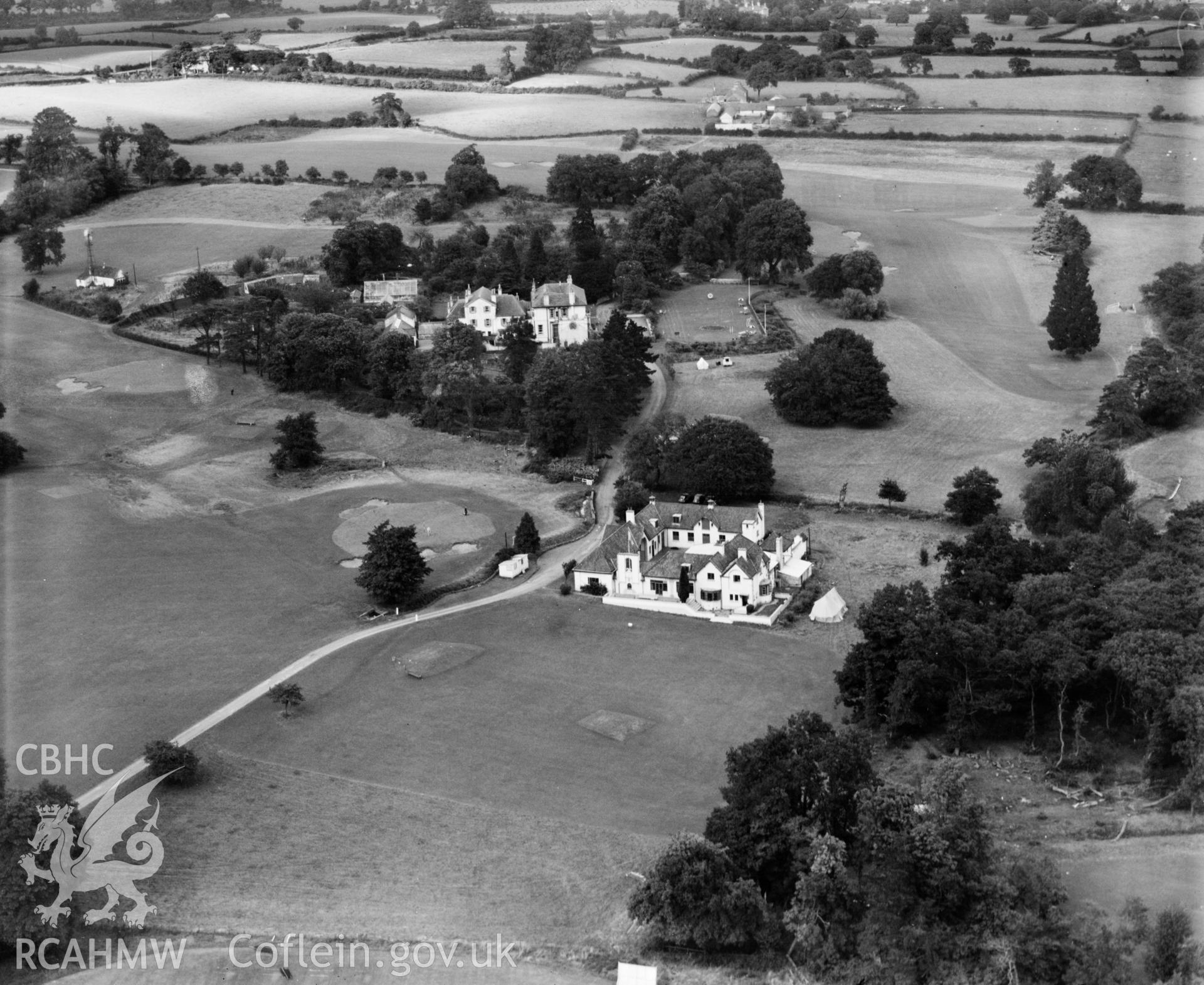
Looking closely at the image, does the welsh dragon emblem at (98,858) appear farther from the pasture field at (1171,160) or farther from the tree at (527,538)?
the pasture field at (1171,160)

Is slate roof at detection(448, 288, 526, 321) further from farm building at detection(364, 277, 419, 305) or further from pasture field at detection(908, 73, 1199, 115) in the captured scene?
pasture field at detection(908, 73, 1199, 115)

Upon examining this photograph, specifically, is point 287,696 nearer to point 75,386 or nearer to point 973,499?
point 973,499

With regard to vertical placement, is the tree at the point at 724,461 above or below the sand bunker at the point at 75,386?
above

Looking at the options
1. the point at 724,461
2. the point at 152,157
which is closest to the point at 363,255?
the point at 152,157

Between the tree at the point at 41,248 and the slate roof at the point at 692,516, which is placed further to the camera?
the tree at the point at 41,248

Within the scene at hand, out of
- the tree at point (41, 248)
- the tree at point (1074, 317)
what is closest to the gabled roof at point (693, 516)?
the tree at point (1074, 317)

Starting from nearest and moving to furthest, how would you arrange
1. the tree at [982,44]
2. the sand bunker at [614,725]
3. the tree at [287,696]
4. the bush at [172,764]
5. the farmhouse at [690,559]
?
1. the bush at [172,764]
2. the sand bunker at [614,725]
3. the tree at [287,696]
4. the farmhouse at [690,559]
5. the tree at [982,44]

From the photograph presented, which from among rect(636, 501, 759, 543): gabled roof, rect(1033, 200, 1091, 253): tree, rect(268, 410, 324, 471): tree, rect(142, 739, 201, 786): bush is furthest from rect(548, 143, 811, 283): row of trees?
rect(142, 739, 201, 786): bush
